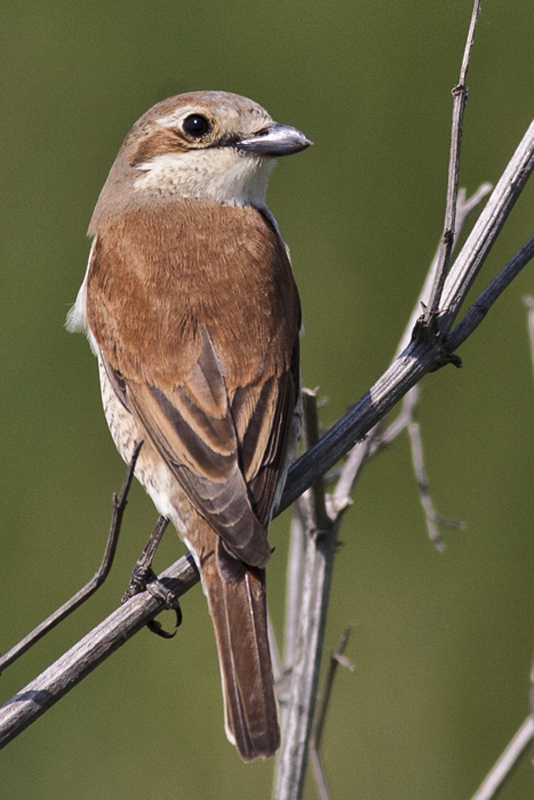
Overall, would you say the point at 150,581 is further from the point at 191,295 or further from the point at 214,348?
the point at 191,295

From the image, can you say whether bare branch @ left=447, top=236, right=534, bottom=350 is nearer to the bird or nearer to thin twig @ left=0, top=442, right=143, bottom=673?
the bird

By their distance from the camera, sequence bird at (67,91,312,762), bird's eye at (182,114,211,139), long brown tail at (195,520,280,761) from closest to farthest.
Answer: long brown tail at (195,520,280,761)
bird at (67,91,312,762)
bird's eye at (182,114,211,139)

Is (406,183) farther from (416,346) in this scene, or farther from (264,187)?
(416,346)

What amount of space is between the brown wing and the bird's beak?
25 centimetres

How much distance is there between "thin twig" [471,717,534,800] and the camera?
2619 mm

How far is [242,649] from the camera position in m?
2.35

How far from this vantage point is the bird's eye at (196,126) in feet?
10.4

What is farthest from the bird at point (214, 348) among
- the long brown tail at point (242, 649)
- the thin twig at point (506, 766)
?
the thin twig at point (506, 766)

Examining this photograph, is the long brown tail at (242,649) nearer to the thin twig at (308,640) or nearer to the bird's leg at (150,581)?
the bird's leg at (150,581)

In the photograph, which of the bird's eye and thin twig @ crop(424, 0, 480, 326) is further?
the bird's eye

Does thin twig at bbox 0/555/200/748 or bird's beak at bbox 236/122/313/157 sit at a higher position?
bird's beak at bbox 236/122/313/157

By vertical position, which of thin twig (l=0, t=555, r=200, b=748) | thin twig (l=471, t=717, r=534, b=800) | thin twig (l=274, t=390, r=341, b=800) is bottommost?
thin twig (l=471, t=717, r=534, b=800)

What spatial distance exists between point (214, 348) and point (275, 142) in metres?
0.73

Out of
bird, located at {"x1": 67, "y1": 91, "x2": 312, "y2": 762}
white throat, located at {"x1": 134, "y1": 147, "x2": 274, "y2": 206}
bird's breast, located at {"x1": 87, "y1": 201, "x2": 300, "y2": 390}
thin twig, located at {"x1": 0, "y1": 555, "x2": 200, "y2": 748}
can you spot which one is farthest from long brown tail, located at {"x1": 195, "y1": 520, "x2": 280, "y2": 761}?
white throat, located at {"x1": 134, "y1": 147, "x2": 274, "y2": 206}
